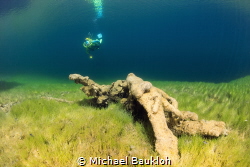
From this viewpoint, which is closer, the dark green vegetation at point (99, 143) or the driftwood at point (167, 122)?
the dark green vegetation at point (99, 143)

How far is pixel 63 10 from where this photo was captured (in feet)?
177

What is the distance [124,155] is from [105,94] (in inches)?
124

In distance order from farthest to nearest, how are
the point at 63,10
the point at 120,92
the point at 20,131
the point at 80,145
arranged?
1. the point at 63,10
2. the point at 120,92
3. the point at 20,131
4. the point at 80,145

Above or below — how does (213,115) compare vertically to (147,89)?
below

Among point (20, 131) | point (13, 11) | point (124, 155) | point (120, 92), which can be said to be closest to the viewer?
point (124, 155)

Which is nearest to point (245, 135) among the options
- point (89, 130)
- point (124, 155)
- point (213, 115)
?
point (213, 115)

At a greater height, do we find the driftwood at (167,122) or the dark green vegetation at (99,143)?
the driftwood at (167,122)

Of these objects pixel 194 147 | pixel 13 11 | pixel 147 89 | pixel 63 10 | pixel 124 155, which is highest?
pixel 63 10

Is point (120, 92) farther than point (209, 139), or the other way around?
point (120, 92)

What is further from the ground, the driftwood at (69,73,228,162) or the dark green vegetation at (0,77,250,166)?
the driftwood at (69,73,228,162)

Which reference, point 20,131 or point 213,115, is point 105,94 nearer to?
point 20,131

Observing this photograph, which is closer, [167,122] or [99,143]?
[99,143]

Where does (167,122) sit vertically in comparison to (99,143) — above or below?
above

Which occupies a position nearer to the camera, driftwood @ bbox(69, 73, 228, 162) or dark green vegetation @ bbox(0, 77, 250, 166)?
dark green vegetation @ bbox(0, 77, 250, 166)
